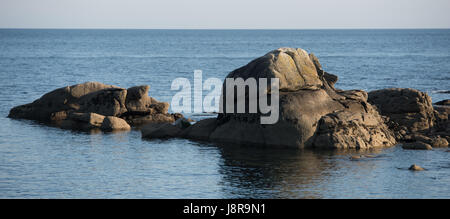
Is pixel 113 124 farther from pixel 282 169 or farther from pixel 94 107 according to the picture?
pixel 282 169

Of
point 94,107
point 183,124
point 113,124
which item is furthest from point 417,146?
point 94,107

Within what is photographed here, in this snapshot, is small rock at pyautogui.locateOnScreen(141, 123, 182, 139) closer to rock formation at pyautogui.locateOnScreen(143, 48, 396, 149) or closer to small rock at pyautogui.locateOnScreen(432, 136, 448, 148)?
rock formation at pyautogui.locateOnScreen(143, 48, 396, 149)

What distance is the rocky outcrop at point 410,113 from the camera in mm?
35625

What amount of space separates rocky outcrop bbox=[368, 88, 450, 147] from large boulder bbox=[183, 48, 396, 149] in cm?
224

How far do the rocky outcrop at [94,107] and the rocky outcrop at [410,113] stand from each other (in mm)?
13952

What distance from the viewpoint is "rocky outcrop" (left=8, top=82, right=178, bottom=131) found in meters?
42.1

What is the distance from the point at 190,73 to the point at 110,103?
49341 millimetres

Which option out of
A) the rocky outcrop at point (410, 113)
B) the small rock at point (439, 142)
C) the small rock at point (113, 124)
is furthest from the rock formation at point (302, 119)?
the small rock at point (113, 124)

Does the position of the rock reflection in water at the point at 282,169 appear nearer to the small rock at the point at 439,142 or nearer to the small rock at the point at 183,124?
the small rock at the point at 439,142

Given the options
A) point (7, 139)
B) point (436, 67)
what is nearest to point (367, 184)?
point (7, 139)

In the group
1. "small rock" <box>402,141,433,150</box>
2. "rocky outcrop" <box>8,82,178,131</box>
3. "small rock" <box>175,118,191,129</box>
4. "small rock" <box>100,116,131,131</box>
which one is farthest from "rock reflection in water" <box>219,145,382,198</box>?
"rocky outcrop" <box>8,82,178,131</box>

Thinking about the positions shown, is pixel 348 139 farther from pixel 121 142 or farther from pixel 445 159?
pixel 121 142

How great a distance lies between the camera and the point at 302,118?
3253 cm

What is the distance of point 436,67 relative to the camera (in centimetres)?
9712
